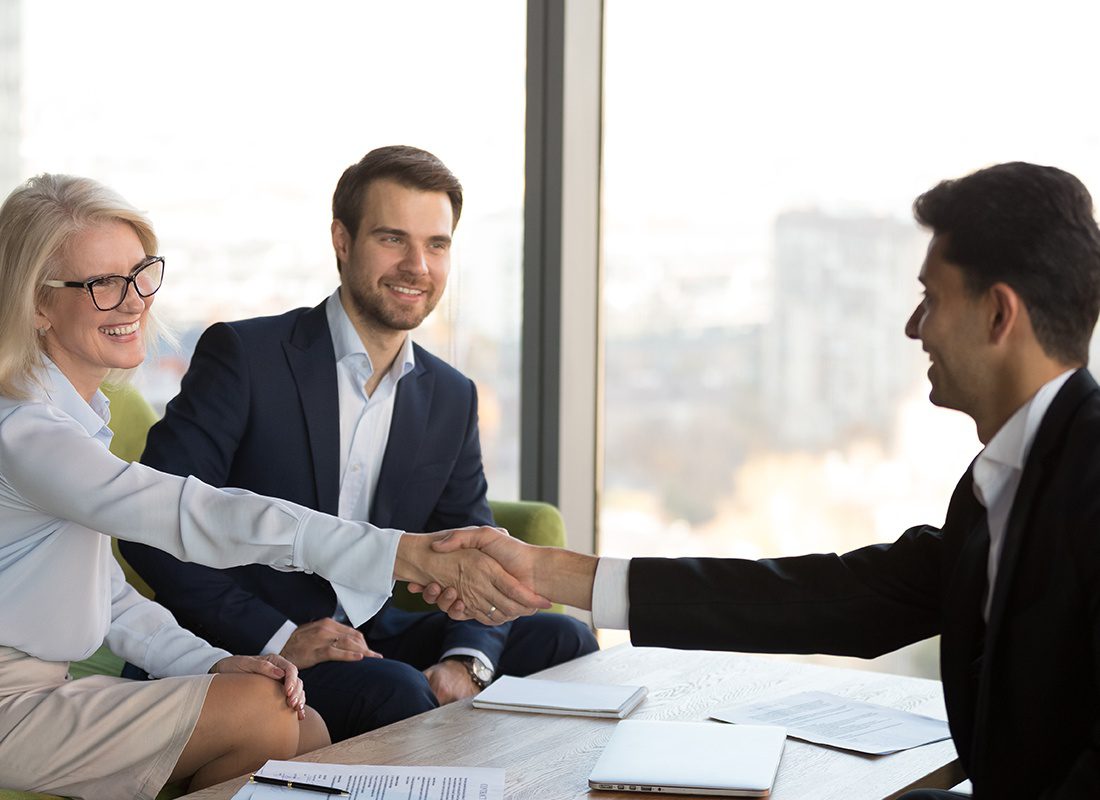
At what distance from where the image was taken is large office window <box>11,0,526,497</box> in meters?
3.96

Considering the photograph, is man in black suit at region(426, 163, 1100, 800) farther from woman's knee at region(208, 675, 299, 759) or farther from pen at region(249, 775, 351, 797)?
woman's knee at region(208, 675, 299, 759)

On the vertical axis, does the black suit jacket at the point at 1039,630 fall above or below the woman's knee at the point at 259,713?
above

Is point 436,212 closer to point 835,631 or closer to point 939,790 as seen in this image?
point 835,631

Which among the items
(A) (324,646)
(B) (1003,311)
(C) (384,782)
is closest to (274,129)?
(A) (324,646)

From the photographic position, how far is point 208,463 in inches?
104

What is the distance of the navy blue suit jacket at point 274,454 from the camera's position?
2.57 meters

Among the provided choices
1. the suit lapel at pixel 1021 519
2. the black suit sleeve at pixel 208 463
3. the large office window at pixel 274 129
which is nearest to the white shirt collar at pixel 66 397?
the black suit sleeve at pixel 208 463

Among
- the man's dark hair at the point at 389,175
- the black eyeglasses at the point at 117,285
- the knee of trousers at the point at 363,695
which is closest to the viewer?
the black eyeglasses at the point at 117,285

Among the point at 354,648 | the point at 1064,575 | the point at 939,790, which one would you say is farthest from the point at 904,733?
the point at 354,648

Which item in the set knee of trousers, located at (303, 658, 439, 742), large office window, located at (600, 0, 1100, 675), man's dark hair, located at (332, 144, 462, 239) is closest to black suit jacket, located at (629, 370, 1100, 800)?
knee of trousers, located at (303, 658, 439, 742)

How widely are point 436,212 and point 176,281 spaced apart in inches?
52.7

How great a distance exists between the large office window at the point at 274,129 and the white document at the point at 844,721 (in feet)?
7.00

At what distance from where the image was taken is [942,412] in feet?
12.2

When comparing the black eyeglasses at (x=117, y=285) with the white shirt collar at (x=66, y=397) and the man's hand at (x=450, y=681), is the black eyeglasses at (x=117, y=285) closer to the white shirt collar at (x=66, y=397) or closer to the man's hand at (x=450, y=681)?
the white shirt collar at (x=66, y=397)
